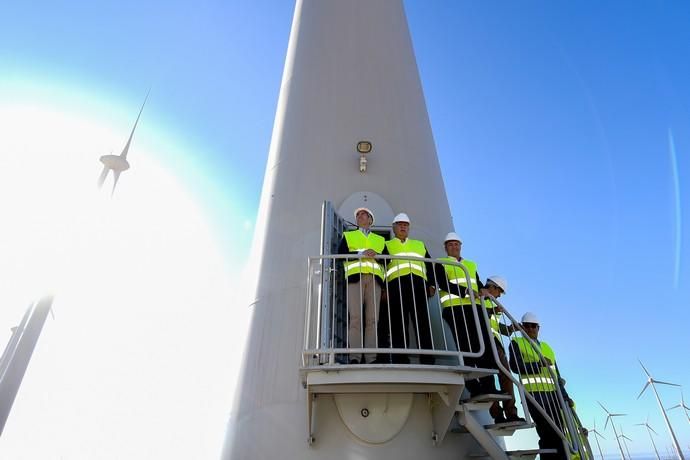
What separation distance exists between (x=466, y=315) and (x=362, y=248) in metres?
1.51

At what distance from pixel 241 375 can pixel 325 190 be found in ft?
10.2

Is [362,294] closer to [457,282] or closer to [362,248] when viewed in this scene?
[362,248]

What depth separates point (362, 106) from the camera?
8094 millimetres

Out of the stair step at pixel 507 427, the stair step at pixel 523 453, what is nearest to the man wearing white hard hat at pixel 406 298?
the stair step at pixel 507 427

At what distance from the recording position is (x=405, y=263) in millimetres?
4934

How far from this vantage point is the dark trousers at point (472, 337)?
473 centimetres

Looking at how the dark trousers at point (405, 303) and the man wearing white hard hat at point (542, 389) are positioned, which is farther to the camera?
the man wearing white hard hat at point (542, 389)

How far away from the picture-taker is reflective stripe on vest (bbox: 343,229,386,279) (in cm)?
486

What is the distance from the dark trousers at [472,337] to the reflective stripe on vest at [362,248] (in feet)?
3.49

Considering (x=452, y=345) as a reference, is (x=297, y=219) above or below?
above

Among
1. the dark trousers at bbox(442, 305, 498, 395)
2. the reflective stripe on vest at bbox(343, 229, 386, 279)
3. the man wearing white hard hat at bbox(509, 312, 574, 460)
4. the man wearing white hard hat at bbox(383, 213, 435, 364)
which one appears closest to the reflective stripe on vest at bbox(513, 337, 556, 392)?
the man wearing white hard hat at bbox(509, 312, 574, 460)

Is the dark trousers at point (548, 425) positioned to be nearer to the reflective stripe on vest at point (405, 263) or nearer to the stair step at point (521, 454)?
the stair step at point (521, 454)

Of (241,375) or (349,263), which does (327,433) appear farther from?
(349,263)

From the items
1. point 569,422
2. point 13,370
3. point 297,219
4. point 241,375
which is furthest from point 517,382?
point 13,370
